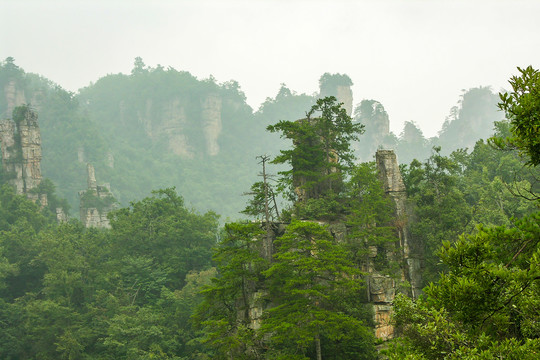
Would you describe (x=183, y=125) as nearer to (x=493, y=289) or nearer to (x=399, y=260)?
(x=399, y=260)

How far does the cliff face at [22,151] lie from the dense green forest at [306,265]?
2426 mm

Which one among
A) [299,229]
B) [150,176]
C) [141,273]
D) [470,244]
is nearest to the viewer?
[470,244]

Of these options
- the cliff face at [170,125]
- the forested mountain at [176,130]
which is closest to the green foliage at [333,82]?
the forested mountain at [176,130]

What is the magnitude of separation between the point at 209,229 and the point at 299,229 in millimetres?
19336

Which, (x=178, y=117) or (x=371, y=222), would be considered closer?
(x=371, y=222)

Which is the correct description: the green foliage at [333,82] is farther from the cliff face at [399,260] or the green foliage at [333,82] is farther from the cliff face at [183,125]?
the cliff face at [399,260]

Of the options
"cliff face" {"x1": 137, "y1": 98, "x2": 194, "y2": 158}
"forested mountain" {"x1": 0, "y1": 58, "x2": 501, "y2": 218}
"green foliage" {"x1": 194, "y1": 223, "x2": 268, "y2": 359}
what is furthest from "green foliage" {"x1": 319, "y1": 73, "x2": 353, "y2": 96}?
"green foliage" {"x1": 194, "y1": 223, "x2": 268, "y2": 359}

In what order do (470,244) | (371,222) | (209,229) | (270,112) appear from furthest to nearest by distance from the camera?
(270,112), (209,229), (371,222), (470,244)

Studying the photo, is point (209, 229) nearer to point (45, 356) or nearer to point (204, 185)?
point (45, 356)

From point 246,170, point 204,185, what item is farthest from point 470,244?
point 246,170

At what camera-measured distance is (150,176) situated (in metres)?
79.3

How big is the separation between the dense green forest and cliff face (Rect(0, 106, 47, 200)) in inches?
95.5

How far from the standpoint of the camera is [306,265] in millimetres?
18766

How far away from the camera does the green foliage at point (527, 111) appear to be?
244 inches
